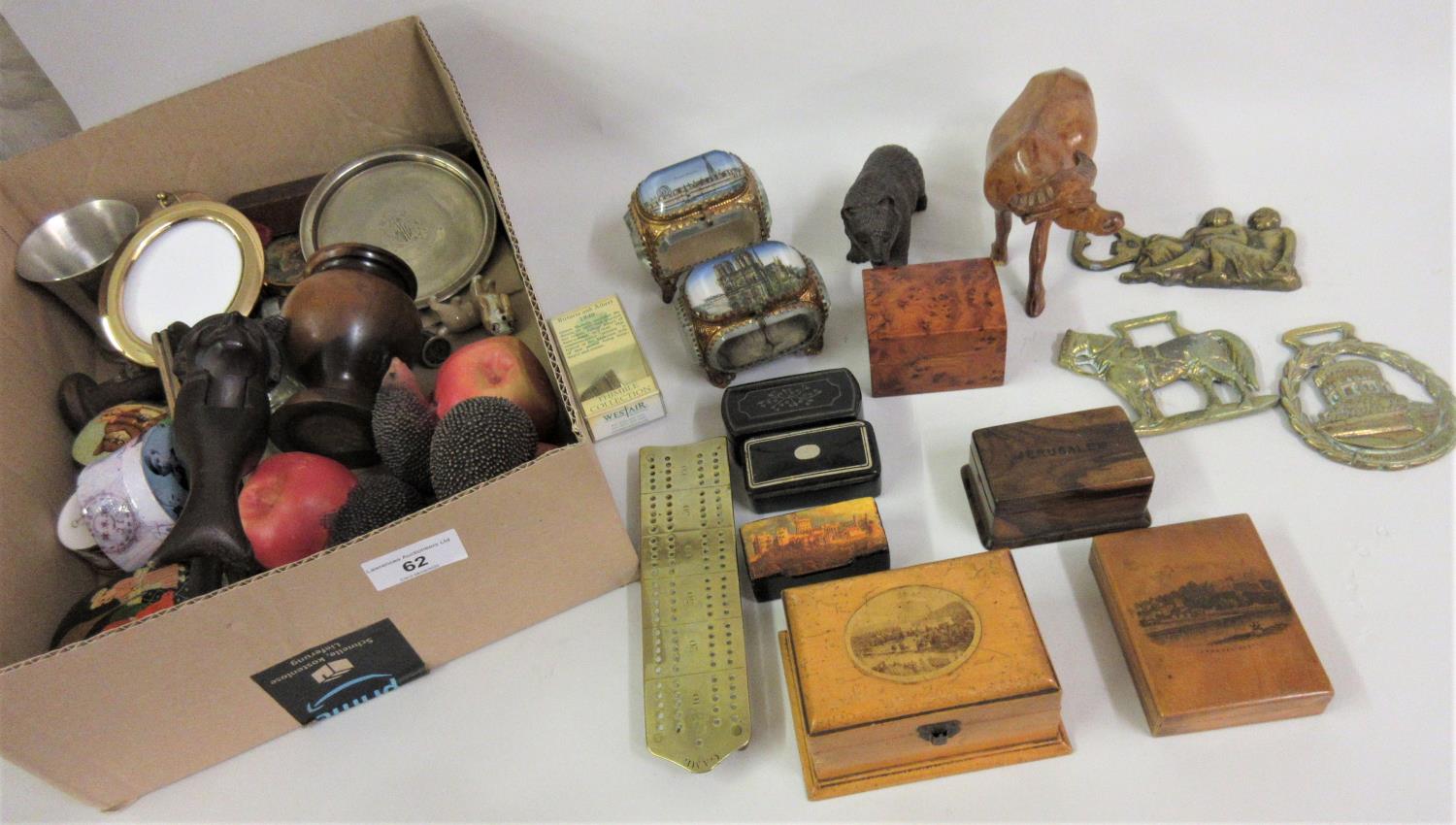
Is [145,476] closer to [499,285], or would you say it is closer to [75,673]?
[75,673]

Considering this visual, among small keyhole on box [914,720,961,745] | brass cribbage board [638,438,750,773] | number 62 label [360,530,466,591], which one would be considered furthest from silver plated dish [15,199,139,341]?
small keyhole on box [914,720,961,745]

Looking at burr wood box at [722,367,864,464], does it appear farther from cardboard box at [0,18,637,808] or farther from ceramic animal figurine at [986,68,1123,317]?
ceramic animal figurine at [986,68,1123,317]

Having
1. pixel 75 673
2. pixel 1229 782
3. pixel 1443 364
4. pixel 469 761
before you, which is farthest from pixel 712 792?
pixel 1443 364

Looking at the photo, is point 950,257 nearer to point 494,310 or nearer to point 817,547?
point 817,547

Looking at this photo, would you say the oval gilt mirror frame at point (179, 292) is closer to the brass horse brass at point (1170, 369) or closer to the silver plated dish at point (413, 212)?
the silver plated dish at point (413, 212)

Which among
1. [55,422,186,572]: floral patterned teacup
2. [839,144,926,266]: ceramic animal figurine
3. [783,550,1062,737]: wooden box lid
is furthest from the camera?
[839,144,926,266]: ceramic animal figurine

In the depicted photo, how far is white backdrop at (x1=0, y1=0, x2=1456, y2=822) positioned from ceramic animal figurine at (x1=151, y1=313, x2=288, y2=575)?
0.32 metres

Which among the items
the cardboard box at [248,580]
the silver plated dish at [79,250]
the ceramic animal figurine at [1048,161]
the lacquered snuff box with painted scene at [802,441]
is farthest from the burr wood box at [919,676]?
the silver plated dish at [79,250]

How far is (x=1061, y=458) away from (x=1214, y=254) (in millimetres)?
551

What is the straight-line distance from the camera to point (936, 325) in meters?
1.43

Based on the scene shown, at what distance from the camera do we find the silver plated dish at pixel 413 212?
173 centimetres

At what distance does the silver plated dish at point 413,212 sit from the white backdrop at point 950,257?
142mm

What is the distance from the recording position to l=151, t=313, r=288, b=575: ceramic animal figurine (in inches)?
48.0

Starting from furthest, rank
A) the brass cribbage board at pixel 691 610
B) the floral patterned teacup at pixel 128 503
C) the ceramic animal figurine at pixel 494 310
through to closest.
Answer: the ceramic animal figurine at pixel 494 310
the floral patterned teacup at pixel 128 503
the brass cribbage board at pixel 691 610
